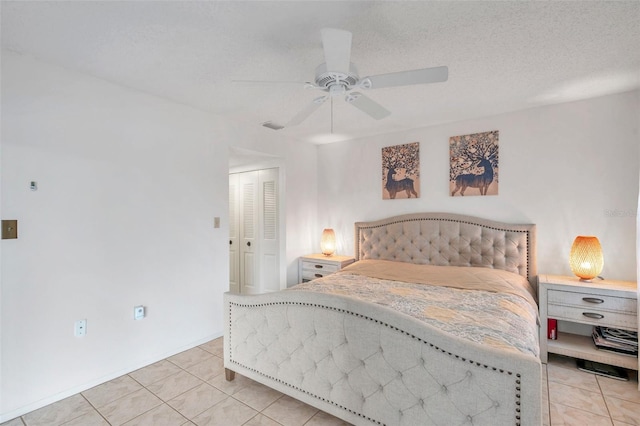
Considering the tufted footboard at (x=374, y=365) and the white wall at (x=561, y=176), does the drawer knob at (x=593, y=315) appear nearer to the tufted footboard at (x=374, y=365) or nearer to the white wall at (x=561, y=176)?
the white wall at (x=561, y=176)

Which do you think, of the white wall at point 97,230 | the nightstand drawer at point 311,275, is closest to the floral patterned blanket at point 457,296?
the nightstand drawer at point 311,275

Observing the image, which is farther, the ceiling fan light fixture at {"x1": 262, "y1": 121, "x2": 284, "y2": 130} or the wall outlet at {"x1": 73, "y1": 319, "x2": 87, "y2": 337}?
the ceiling fan light fixture at {"x1": 262, "y1": 121, "x2": 284, "y2": 130}

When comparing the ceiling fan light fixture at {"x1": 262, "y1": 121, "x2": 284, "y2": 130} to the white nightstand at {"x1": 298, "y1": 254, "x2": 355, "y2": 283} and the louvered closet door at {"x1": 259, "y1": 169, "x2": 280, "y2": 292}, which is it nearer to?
the louvered closet door at {"x1": 259, "y1": 169, "x2": 280, "y2": 292}

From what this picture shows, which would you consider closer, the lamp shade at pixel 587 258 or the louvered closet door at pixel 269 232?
the lamp shade at pixel 587 258

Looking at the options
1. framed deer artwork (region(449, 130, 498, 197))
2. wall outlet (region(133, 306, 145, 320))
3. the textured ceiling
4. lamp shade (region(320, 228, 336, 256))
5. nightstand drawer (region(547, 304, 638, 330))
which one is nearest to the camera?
the textured ceiling

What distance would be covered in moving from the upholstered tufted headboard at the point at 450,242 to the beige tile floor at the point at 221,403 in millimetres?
1006

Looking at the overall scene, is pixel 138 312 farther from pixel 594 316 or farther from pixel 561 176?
pixel 561 176

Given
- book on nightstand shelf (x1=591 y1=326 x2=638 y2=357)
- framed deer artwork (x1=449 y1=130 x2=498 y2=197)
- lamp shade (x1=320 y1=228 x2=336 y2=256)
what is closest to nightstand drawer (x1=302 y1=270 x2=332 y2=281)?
lamp shade (x1=320 y1=228 x2=336 y2=256)

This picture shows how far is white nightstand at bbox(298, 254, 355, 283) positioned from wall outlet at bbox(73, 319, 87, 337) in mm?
2505

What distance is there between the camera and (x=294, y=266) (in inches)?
168

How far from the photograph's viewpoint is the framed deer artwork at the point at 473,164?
323 cm

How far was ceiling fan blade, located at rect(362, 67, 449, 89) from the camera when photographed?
62.3 inches

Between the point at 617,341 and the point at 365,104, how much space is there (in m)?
2.80

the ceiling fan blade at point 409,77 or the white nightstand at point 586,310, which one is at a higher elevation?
the ceiling fan blade at point 409,77
